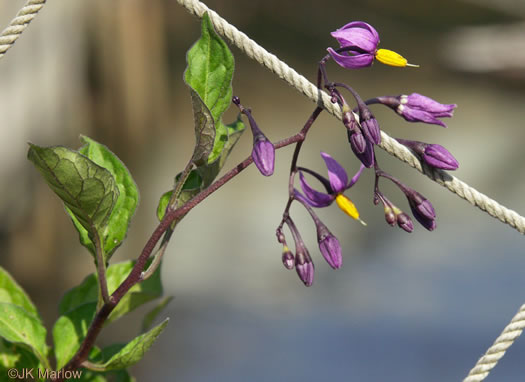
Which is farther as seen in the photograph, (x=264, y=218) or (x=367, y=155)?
(x=264, y=218)

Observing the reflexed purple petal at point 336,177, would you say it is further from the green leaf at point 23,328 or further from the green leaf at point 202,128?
the green leaf at point 23,328

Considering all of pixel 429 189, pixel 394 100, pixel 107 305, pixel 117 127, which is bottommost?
pixel 429 189

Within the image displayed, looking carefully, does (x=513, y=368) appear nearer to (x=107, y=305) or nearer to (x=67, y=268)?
(x=67, y=268)

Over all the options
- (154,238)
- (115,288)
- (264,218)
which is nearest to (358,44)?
(154,238)

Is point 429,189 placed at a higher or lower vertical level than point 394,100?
lower

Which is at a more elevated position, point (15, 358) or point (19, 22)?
point (19, 22)

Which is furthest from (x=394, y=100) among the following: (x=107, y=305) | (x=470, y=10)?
(x=470, y=10)

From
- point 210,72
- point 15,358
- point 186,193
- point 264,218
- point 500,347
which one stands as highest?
point 210,72

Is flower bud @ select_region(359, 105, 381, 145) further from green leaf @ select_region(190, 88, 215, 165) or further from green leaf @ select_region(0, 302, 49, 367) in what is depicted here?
green leaf @ select_region(0, 302, 49, 367)

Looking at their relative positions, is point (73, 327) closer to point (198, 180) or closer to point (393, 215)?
point (198, 180)
